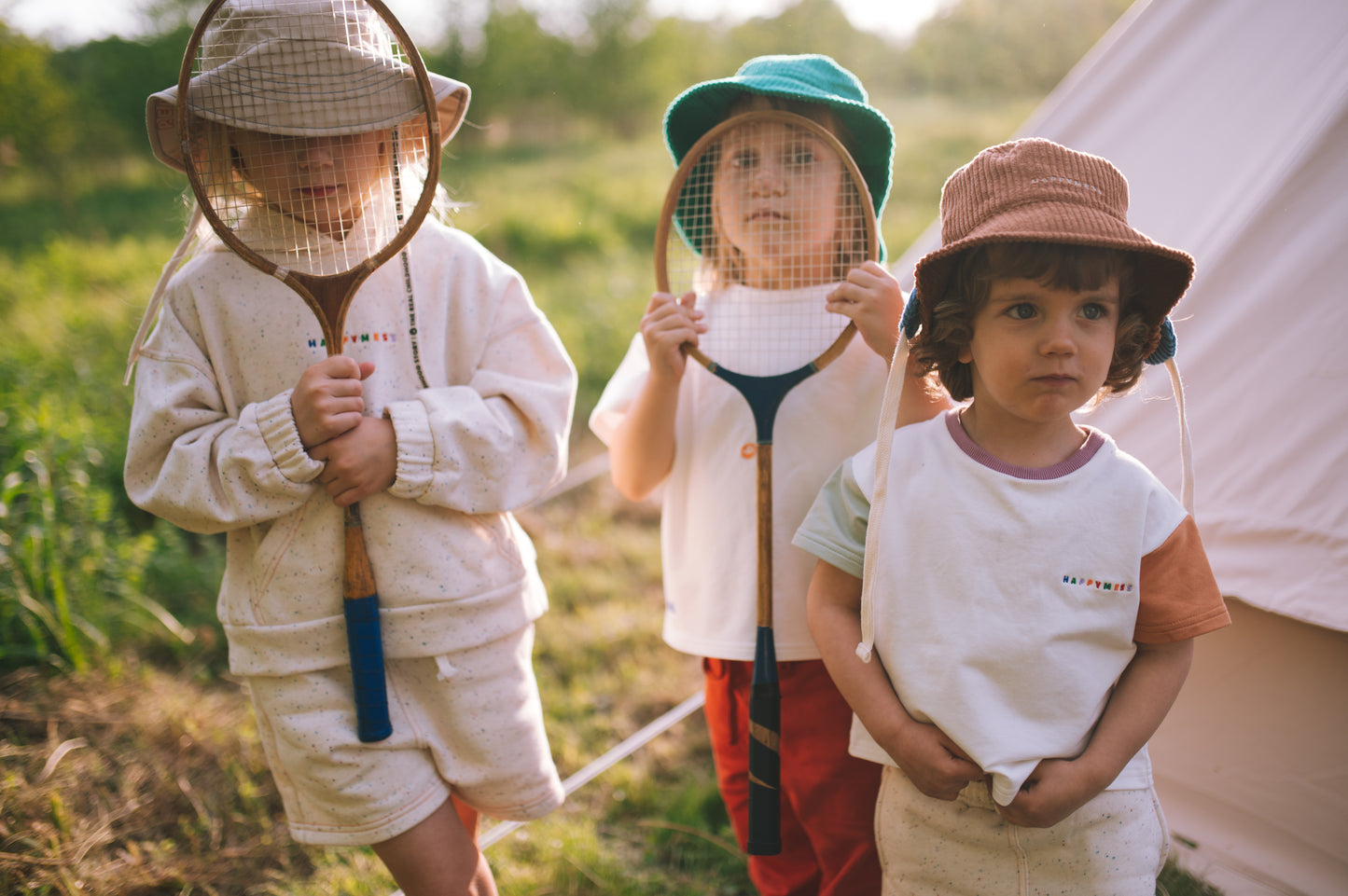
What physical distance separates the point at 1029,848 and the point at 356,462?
1.36m

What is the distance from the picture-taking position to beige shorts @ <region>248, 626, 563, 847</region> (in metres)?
1.77

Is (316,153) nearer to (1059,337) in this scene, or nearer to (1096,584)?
(1059,337)

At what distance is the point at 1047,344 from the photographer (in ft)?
4.77

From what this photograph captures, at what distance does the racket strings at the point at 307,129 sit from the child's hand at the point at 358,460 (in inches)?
13.0

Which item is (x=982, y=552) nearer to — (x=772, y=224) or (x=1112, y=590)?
(x=1112, y=590)

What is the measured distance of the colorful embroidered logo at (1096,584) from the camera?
4.82 feet

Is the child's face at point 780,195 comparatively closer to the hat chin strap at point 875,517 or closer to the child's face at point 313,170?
the hat chin strap at point 875,517

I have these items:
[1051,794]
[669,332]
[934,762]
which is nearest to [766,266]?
[669,332]

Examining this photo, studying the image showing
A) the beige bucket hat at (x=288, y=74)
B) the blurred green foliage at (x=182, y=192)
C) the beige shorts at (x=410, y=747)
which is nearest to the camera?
the beige bucket hat at (x=288, y=74)

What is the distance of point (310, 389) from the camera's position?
164cm

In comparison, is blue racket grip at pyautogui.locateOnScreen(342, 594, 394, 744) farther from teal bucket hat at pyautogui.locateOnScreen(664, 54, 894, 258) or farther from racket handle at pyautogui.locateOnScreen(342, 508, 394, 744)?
teal bucket hat at pyautogui.locateOnScreen(664, 54, 894, 258)

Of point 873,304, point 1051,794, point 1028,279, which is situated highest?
point 1028,279

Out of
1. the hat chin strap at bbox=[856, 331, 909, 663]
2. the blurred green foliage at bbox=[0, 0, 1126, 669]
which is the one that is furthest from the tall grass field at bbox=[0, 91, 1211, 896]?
the hat chin strap at bbox=[856, 331, 909, 663]

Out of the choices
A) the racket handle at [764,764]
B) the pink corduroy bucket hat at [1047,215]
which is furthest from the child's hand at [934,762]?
the pink corduroy bucket hat at [1047,215]
